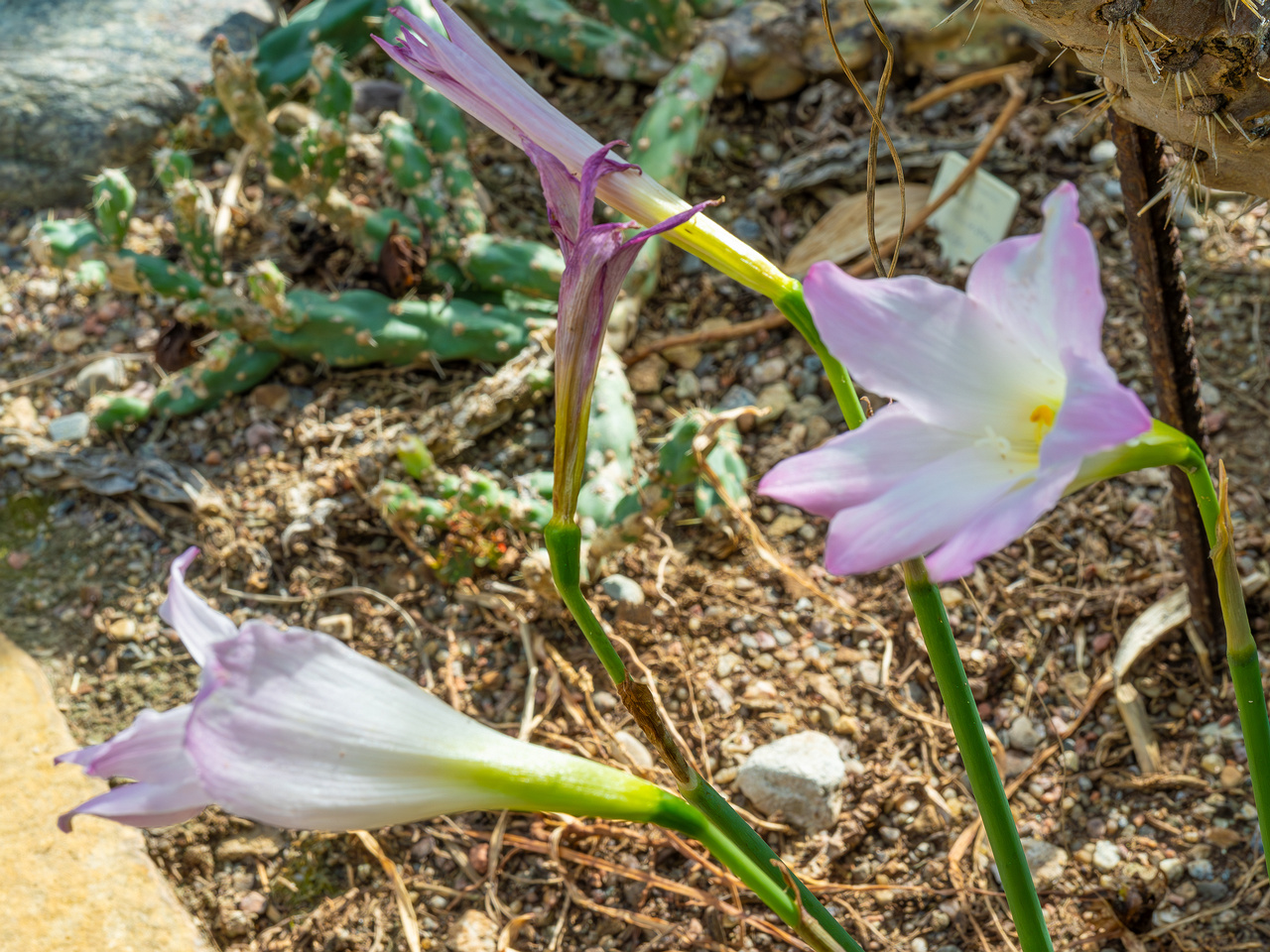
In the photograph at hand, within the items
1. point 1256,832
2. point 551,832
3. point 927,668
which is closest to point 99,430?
point 551,832

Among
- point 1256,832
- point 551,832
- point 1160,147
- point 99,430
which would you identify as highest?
point 1160,147

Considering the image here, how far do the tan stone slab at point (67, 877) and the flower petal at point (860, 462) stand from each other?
4.35ft

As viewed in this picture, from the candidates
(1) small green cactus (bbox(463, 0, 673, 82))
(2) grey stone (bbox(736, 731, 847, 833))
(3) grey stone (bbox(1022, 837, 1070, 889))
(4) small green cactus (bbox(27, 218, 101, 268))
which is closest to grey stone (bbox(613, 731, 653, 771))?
(2) grey stone (bbox(736, 731, 847, 833))

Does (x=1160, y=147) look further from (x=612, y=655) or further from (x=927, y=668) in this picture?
(x=612, y=655)

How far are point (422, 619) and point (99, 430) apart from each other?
0.95 meters

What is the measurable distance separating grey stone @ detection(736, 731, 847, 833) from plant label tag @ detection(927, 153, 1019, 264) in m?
1.16

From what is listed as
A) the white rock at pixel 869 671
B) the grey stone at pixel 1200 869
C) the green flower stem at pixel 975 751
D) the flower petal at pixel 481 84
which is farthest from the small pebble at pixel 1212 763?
the flower petal at pixel 481 84

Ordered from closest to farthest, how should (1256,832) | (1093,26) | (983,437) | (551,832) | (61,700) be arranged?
(983,437), (1093,26), (1256,832), (551,832), (61,700)

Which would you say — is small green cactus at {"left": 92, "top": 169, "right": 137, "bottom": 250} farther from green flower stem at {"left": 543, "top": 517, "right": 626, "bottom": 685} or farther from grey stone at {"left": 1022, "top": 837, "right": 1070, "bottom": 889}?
grey stone at {"left": 1022, "top": 837, "right": 1070, "bottom": 889}

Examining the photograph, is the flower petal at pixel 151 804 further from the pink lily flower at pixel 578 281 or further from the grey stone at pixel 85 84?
the grey stone at pixel 85 84

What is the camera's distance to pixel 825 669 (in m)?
1.64

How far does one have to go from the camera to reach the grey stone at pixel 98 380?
7.53 feet

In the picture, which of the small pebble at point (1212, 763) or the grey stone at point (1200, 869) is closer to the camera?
the grey stone at point (1200, 869)

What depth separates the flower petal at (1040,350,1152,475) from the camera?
47 cm
